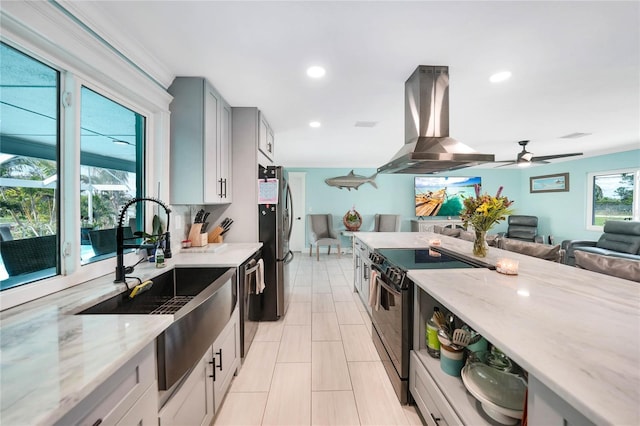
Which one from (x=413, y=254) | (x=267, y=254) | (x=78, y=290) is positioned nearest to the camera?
(x=78, y=290)

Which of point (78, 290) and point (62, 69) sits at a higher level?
point (62, 69)

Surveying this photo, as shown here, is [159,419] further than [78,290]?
No

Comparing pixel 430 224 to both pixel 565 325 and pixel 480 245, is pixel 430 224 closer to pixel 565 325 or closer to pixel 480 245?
pixel 480 245

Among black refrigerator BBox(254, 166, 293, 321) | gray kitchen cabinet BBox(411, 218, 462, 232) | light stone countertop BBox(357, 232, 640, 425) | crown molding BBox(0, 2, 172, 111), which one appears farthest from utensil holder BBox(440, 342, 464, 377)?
gray kitchen cabinet BBox(411, 218, 462, 232)

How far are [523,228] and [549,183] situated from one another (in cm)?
133

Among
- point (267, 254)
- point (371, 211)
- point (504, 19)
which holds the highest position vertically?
point (504, 19)

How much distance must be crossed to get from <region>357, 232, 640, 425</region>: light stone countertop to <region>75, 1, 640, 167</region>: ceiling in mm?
1522

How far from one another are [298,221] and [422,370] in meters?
5.59

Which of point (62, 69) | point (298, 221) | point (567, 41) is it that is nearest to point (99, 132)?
point (62, 69)

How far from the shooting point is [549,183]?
21.6 feet

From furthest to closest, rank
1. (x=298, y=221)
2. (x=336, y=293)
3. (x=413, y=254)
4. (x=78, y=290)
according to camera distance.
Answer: (x=298, y=221) → (x=336, y=293) → (x=413, y=254) → (x=78, y=290)

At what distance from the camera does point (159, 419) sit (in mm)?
961

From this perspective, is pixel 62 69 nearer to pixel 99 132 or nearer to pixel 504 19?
pixel 99 132

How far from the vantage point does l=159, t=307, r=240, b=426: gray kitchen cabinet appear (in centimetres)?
108
